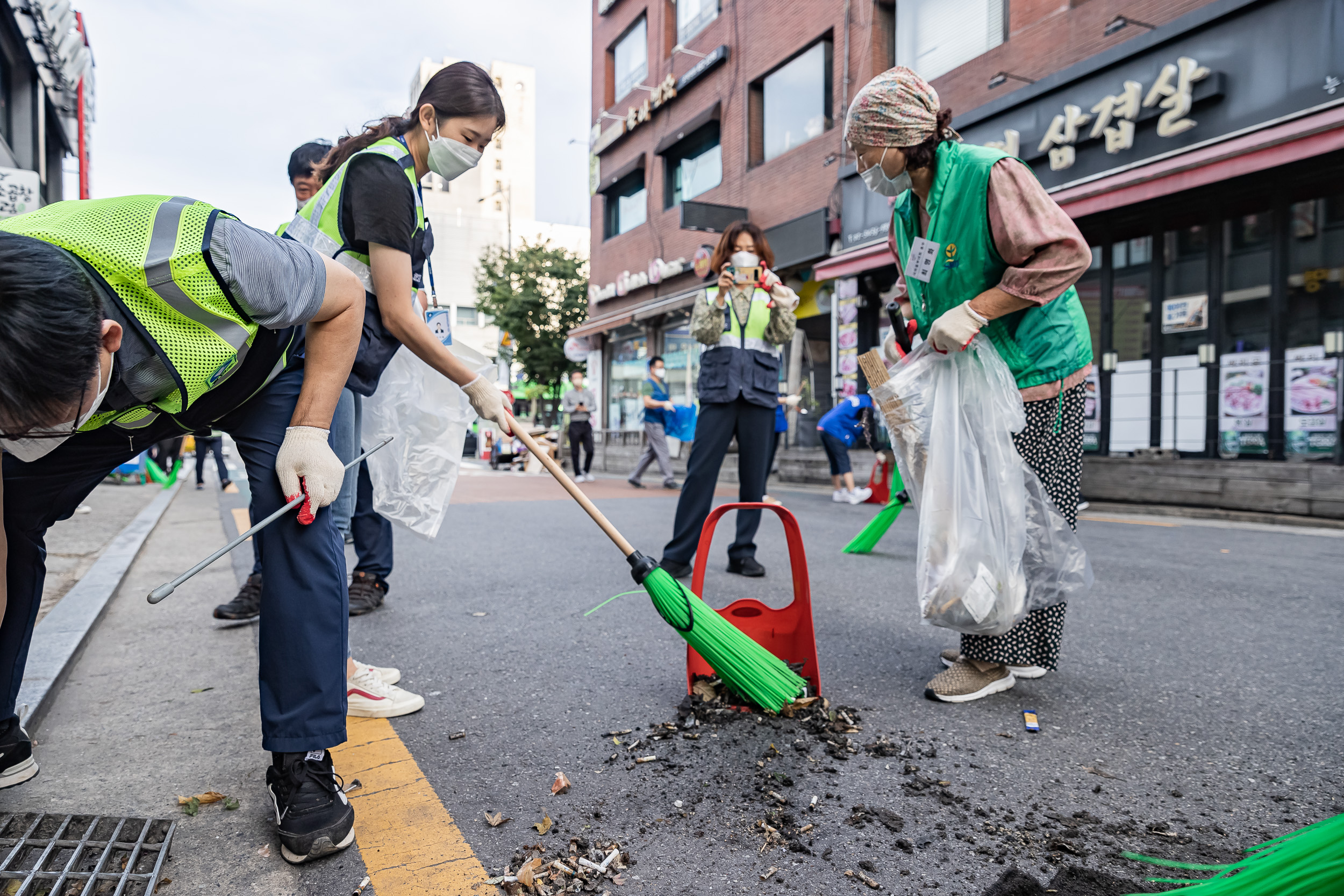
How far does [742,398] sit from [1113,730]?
2335mm

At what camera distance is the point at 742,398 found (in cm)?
405

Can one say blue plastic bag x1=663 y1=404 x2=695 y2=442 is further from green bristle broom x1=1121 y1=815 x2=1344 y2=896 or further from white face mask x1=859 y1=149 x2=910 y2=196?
green bristle broom x1=1121 y1=815 x2=1344 y2=896

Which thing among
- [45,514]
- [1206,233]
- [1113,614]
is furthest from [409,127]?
[1206,233]

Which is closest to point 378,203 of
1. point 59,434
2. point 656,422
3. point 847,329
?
point 59,434

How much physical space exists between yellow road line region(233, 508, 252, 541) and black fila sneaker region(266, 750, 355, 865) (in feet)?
15.5

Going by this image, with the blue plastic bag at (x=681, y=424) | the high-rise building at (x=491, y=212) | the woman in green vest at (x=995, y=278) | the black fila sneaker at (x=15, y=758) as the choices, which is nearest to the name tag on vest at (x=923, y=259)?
the woman in green vest at (x=995, y=278)

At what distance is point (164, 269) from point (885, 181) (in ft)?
6.50

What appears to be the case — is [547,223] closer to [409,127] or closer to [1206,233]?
[1206,233]

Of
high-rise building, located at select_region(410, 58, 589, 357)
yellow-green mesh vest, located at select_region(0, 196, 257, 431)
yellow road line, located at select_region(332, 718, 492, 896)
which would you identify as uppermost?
high-rise building, located at select_region(410, 58, 589, 357)

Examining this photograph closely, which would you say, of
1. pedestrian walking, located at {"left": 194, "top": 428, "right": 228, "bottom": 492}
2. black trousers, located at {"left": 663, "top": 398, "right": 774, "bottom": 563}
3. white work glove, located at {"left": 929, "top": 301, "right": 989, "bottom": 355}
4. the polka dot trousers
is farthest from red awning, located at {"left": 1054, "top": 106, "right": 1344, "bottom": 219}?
pedestrian walking, located at {"left": 194, "top": 428, "right": 228, "bottom": 492}

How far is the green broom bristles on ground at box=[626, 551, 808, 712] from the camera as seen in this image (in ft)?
6.84

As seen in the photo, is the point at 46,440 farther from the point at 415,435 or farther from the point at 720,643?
the point at 720,643

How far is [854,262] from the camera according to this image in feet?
38.4

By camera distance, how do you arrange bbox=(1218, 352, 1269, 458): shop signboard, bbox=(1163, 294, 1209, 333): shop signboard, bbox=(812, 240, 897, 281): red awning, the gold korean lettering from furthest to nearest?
bbox=(812, 240, 897, 281): red awning, bbox=(1163, 294, 1209, 333): shop signboard, the gold korean lettering, bbox=(1218, 352, 1269, 458): shop signboard
